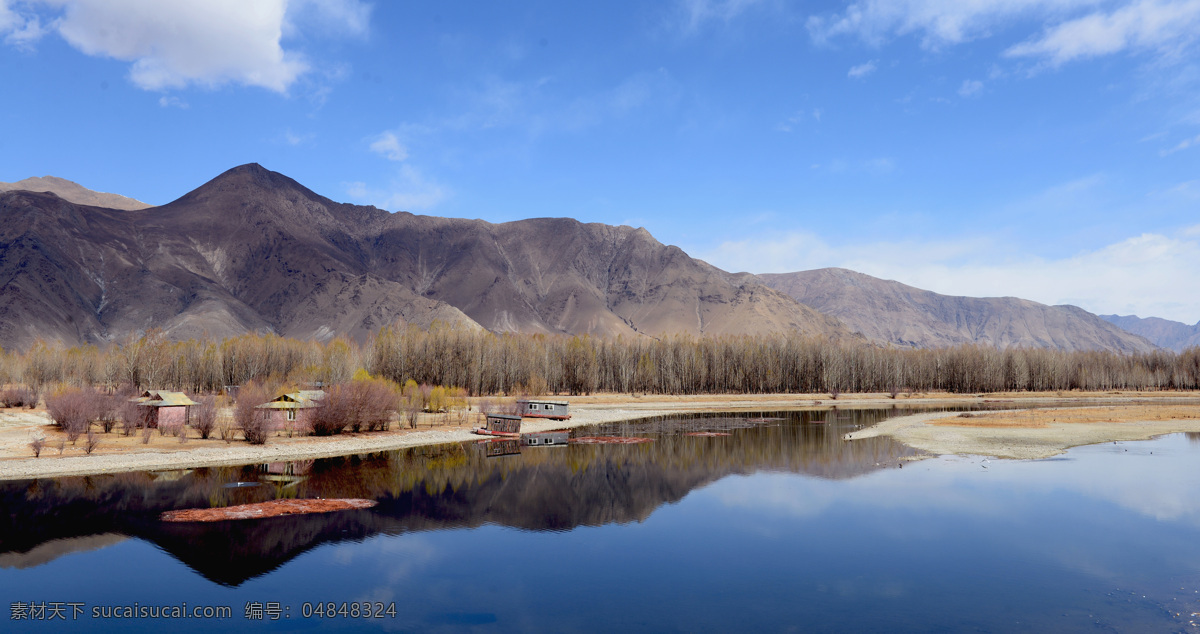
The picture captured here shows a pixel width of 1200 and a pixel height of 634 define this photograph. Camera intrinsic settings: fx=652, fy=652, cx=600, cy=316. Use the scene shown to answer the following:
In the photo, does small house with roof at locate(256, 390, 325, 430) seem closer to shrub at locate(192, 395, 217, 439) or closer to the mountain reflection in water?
shrub at locate(192, 395, 217, 439)

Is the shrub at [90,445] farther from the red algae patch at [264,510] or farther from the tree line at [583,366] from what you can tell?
the tree line at [583,366]

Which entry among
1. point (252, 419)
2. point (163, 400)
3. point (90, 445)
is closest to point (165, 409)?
point (163, 400)

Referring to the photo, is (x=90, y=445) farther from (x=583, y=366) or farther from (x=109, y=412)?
(x=583, y=366)

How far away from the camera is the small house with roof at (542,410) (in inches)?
2702

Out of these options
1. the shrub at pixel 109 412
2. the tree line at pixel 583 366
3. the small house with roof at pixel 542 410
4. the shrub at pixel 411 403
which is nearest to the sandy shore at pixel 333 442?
the shrub at pixel 109 412

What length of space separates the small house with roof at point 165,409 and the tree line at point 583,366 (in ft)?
118

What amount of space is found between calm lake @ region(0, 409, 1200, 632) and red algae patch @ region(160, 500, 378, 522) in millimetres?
849

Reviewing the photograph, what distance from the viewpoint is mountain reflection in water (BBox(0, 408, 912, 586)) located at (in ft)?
74.0

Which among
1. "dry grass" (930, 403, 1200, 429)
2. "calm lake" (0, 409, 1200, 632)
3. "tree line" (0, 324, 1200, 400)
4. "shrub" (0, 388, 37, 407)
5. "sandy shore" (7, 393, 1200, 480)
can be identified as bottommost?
"calm lake" (0, 409, 1200, 632)

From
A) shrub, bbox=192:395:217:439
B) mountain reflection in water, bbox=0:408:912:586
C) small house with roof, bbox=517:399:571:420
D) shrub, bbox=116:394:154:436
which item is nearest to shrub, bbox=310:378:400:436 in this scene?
shrub, bbox=192:395:217:439

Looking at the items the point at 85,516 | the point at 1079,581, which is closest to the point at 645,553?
the point at 1079,581

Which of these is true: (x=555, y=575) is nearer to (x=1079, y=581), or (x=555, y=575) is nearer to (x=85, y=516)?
(x=1079, y=581)

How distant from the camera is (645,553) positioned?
2169 centimetres

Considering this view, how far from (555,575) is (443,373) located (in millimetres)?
89602
